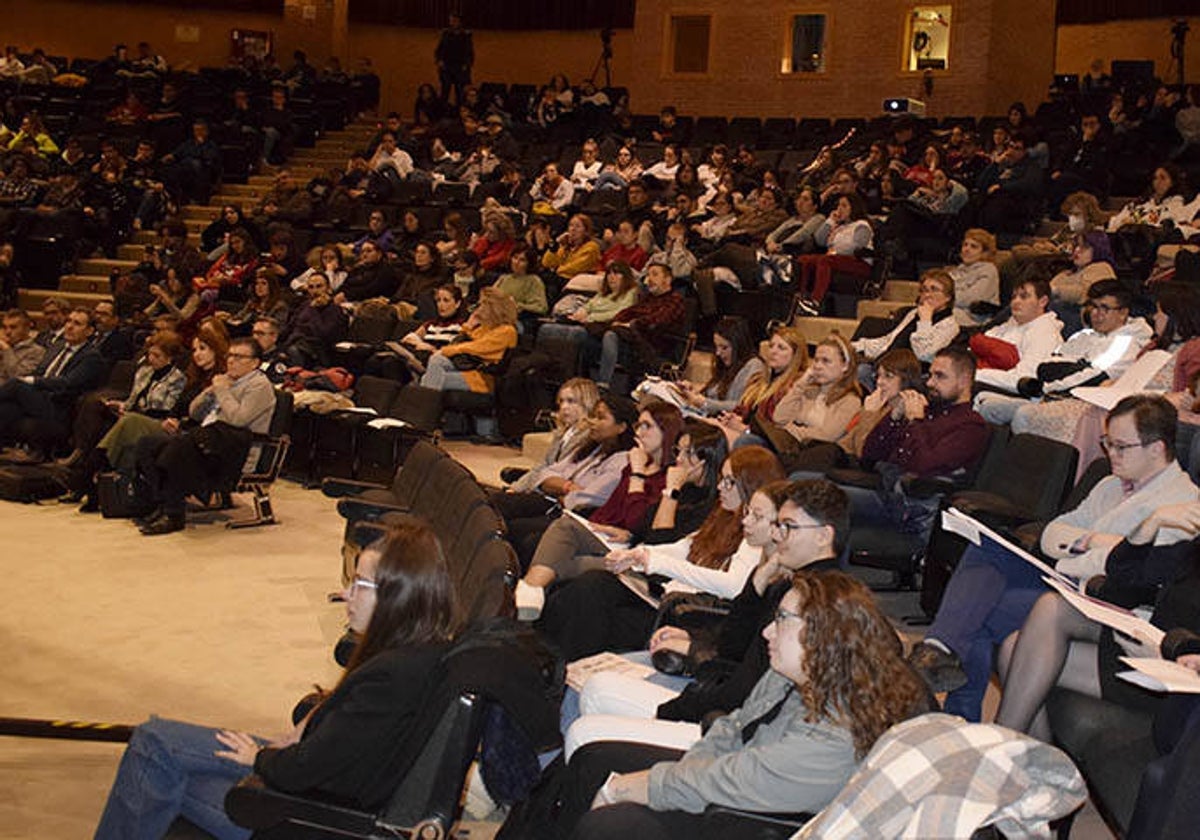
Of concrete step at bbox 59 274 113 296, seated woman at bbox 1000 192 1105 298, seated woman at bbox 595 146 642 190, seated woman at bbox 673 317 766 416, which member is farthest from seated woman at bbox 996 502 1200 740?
concrete step at bbox 59 274 113 296

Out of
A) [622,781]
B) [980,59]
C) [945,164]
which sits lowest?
[622,781]

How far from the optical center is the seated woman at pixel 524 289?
10297 millimetres

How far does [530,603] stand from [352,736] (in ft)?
6.17

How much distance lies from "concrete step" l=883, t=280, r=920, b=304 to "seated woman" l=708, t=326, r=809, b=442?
11.9ft

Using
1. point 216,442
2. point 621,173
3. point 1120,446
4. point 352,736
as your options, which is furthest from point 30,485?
point 621,173

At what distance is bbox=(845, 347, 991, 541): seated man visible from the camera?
544 centimetres

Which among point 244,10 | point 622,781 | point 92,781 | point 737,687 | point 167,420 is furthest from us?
point 244,10

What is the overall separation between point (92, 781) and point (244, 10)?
1850 cm

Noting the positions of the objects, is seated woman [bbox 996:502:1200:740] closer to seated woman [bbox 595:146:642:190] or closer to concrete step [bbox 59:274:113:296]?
seated woman [bbox 595:146:642:190]

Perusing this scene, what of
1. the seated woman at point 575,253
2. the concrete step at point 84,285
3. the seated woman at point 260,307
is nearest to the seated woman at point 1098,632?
the seated woman at point 575,253

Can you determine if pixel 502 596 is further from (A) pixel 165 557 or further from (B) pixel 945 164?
(B) pixel 945 164

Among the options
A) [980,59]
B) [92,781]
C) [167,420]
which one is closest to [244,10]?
[980,59]

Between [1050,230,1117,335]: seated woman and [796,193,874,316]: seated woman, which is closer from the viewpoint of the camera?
[1050,230,1117,335]: seated woman

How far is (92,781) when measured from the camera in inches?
165
